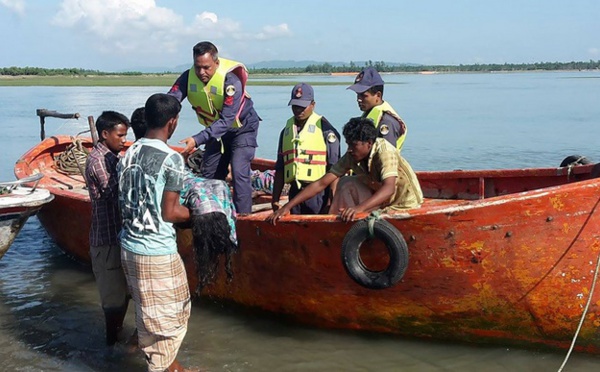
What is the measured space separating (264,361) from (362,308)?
83 centimetres

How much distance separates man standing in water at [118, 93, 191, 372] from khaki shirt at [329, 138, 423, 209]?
4.53ft

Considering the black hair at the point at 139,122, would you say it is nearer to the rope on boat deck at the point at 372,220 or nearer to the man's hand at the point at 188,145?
the man's hand at the point at 188,145

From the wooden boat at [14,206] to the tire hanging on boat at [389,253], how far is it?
3.07m

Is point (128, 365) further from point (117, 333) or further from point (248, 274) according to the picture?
point (248, 274)

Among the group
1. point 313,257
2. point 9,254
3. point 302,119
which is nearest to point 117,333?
point 313,257

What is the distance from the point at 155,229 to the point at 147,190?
0.22 metres

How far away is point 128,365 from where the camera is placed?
467 centimetres

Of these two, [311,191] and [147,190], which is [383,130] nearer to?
[311,191]

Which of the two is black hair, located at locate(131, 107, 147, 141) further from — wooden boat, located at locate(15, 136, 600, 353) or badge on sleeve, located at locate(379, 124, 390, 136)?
badge on sleeve, located at locate(379, 124, 390, 136)

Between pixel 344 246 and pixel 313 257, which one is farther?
pixel 313 257

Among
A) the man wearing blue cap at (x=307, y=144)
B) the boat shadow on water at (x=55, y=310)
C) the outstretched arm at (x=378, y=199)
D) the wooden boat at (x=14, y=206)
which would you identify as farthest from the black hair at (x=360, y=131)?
the wooden boat at (x=14, y=206)

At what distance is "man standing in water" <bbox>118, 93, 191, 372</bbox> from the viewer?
11.1 feet

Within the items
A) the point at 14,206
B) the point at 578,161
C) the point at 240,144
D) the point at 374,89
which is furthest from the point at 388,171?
the point at 14,206

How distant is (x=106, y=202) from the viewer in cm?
416
